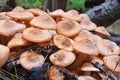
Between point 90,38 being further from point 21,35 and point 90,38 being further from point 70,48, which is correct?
point 21,35

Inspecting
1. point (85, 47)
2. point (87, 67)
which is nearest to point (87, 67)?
Answer: point (87, 67)

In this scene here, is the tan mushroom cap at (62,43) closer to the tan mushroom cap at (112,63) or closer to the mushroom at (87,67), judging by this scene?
the mushroom at (87,67)

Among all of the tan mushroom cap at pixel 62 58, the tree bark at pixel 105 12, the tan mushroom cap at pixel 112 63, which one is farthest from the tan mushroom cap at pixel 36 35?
the tree bark at pixel 105 12

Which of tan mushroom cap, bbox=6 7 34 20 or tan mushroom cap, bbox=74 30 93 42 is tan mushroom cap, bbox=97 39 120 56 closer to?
tan mushroom cap, bbox=74 30 93 42

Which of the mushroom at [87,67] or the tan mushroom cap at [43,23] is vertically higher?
the tan mushroom cap at [43,23]

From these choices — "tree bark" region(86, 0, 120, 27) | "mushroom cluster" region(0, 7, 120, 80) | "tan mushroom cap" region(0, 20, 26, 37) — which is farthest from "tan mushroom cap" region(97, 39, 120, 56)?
"tree bark" region(86, 0, 120, 27)

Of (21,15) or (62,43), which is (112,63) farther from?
(21,15)

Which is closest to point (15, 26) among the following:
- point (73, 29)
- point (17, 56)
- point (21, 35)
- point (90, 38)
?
point (21, 35)
